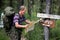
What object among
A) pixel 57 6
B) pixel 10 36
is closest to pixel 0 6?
pixel 57 6

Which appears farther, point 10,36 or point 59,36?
point 59,36

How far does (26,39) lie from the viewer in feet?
21.5

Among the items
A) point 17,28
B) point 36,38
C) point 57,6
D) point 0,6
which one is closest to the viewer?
point 17,28

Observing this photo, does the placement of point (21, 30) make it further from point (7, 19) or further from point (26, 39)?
point (7, 19)

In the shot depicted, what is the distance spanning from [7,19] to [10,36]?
109 cm

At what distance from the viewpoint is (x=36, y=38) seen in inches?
263

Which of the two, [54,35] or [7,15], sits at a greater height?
[7,15]

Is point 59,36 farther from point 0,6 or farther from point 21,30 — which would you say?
point 0,6

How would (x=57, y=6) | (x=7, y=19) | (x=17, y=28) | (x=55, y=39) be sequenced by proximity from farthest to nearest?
(x=57, y=6)
(x=7, y=19)
(x=55, y=39)
(x=17, y=28)

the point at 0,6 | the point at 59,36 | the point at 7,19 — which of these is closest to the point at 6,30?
the point at 7,19

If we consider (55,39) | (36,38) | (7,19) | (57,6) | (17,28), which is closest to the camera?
(17,28)

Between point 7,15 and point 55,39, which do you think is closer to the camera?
point 55,39

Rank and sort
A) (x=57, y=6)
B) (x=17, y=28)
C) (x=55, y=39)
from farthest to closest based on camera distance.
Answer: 1. (x=57, y=6)
2. (x=55, y=39)
3. (x=17, y=28)

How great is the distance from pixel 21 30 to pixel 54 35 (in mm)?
1482
